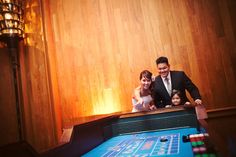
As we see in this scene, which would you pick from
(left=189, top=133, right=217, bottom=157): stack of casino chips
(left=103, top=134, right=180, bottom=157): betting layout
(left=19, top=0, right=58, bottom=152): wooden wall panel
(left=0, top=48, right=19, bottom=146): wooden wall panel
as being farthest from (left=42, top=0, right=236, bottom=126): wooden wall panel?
(left=189, top=133, right=217, bottom=157): stack of casino chips

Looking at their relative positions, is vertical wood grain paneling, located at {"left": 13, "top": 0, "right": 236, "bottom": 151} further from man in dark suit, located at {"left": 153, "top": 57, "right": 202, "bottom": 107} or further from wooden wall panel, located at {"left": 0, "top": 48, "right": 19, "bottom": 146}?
man in dark suit, located at {"left": 153, "top": 57, "right": 202, "bottom": 107}

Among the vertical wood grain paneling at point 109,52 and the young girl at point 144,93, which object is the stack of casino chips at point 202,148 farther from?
the vertical wood grain paneling at point 109,52

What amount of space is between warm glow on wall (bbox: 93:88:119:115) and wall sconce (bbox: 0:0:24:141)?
1278 millimetres

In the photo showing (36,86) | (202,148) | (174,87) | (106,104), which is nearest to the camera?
(202,148)

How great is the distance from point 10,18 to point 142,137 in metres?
2.88

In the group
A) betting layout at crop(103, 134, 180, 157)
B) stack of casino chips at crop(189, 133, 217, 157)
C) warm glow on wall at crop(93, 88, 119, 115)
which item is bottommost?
betting layout at crop(103, 134, 180, 157)

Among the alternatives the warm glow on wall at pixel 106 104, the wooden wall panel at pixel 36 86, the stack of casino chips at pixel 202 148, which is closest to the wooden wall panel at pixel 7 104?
the wooden wall panel at pixel 36 86

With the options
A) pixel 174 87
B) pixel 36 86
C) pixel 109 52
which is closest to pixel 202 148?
pixel 174 87

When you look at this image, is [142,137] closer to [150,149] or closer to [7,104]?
[150,149]

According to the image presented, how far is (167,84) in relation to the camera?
10.4 ft

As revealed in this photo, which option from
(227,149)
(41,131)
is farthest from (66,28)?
(227,149)

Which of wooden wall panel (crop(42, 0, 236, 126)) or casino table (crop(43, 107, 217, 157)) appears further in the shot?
wooden wall panel (crop(42, 0, 236, 126))

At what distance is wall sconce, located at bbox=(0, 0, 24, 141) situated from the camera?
3.57 meters

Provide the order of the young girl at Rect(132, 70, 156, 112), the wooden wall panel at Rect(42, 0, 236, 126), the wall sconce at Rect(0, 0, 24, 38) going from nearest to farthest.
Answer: the young girl at Rect(132, 70, 156, 112)
the wall sconce at Rect(0, 0, 24, 38)
the wooden wall panel at Rect(42, 0, 236, 126)
